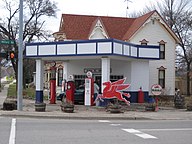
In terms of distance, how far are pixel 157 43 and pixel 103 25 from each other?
18.4ft

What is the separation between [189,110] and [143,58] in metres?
5.76

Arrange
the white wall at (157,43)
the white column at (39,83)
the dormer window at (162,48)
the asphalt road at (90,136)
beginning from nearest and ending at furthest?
1. the asphalt road at (90,136)
2. the white column at (39,83)
3. the white wall at (157,43)
4. the dormer window at (162,48)

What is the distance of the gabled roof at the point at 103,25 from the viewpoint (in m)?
37.7

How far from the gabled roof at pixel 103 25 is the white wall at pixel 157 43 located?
72 centimetres

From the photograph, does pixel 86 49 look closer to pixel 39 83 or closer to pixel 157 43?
pixel 39 83

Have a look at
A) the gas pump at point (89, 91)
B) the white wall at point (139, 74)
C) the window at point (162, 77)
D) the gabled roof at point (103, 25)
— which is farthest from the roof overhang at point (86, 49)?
the gabled roof at point (103, 25)

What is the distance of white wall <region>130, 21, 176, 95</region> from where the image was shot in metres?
37.2

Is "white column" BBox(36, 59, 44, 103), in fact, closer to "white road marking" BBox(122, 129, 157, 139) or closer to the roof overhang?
the roof overhang

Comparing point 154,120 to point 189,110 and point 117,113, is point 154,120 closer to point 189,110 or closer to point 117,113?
point 117,113

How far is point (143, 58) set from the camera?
93.7 feet

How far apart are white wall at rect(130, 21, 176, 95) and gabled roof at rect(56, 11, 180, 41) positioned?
0.72 metres

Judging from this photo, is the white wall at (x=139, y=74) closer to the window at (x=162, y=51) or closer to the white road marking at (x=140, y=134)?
the window at (x=162, y=51)

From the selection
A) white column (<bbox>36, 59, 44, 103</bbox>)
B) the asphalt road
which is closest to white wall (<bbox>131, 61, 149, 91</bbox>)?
white column (<bbox>36, 59, 44, 103</bbox>)

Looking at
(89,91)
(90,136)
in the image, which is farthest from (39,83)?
(90,136)
